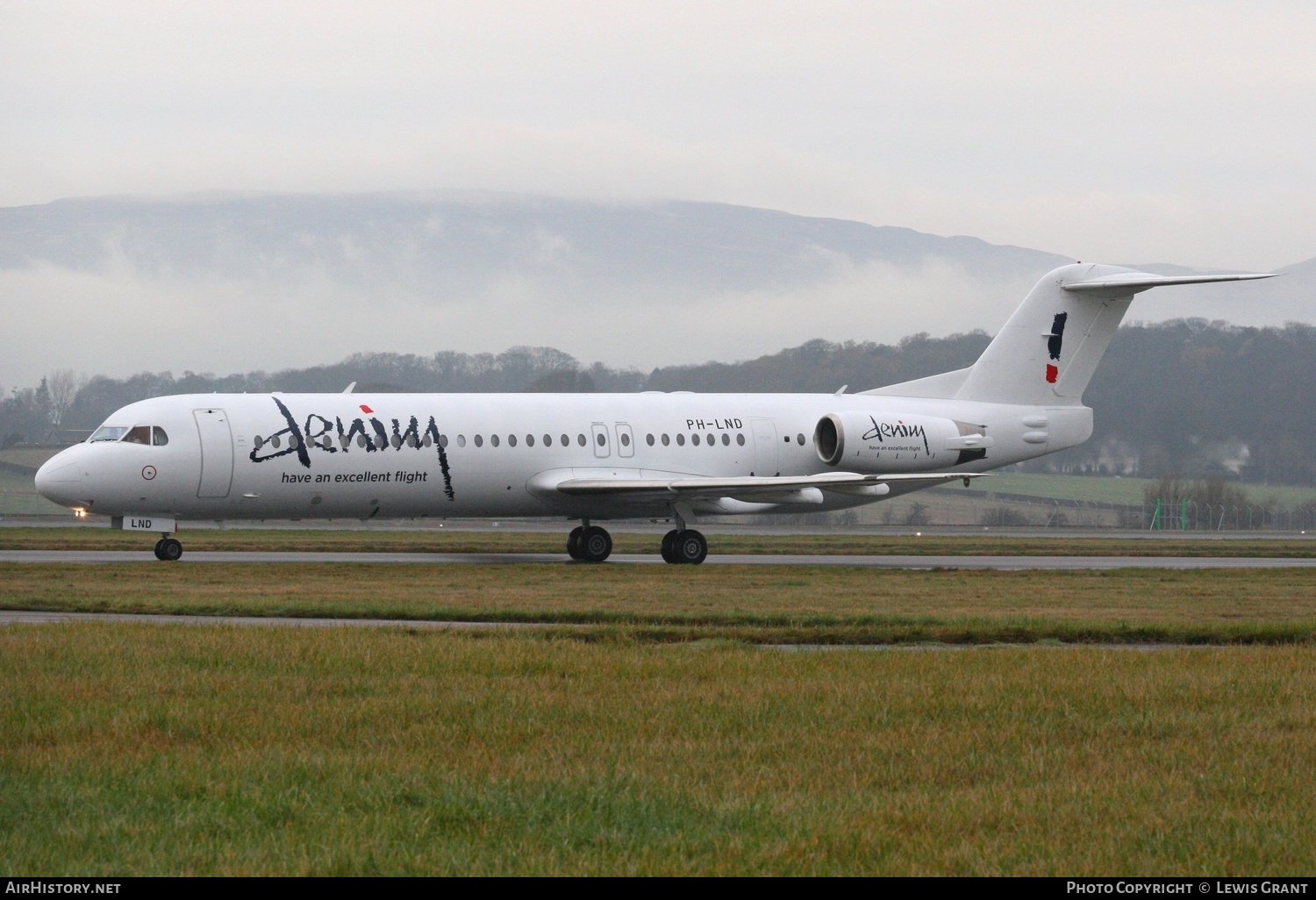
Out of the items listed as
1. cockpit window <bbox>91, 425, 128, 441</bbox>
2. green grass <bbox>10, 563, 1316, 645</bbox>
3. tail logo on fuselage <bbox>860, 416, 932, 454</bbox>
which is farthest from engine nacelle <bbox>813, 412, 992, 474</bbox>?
cockpit window <bbox>91, 425, 128, 441</bbox>

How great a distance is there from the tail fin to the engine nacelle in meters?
1.95

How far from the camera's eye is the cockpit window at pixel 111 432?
97.1ft

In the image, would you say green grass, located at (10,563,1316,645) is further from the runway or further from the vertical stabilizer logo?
the vertical stabilizer logo

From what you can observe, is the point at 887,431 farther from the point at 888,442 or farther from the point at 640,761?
Answer: the point at 640,761

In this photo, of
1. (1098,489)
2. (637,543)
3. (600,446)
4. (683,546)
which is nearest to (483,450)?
(600,446)

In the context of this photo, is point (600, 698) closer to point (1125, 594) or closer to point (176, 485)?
point (1125, 594)

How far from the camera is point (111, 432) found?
97.4ft

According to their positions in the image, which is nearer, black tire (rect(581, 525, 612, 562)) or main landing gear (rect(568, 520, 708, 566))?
main landing gear (rect(568, 520, 708, 566))

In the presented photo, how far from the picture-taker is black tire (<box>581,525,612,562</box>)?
108ft

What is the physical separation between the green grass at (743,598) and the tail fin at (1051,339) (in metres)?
6.84

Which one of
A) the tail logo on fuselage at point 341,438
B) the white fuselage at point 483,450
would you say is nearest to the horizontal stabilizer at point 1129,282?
the white fuselage at point 483,450

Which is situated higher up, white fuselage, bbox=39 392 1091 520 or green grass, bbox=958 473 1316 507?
white fuselage, bbox=39 392 1091 520

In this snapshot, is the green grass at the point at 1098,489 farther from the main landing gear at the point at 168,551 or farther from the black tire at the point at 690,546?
the main landing gear at the point at 168,551

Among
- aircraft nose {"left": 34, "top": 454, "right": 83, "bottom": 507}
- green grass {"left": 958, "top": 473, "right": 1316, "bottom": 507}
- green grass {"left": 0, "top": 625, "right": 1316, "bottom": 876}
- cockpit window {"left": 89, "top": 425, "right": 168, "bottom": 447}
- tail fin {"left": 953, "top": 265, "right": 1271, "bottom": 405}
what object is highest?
tail fin {"left": 953, "top": 265, "right": 1271, "bottom": 405}
